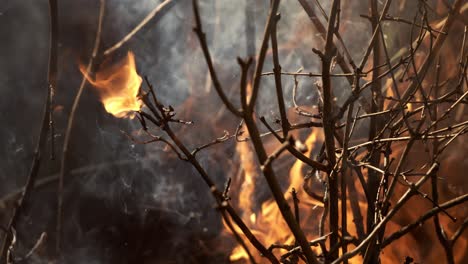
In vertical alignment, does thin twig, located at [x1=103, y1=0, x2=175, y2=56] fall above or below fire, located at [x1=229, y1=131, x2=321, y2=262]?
above

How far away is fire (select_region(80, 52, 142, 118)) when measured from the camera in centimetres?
310

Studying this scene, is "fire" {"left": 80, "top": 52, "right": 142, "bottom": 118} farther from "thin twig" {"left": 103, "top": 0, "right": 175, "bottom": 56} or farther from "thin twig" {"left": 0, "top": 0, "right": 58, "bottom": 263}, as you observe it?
"thin twig" {"left": 0, "top": 0, "right": 58, "bottom": 263}

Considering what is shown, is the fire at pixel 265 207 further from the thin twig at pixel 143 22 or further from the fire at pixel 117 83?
the thin twig at pixel 143 22

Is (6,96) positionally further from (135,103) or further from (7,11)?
(135,103)

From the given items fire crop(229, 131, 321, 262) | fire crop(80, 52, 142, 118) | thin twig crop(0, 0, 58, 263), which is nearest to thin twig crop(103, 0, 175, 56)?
fire crop(80, 52, 142, 118)

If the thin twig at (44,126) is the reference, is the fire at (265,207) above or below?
below

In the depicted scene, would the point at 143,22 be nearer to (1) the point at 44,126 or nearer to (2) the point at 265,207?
(1) the point at 44,126

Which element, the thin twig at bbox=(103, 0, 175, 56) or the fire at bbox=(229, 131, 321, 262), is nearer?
the fire at bbox=(229, 131, 321, 262)

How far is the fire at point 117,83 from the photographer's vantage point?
3098 mm

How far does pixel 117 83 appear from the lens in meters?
3.11

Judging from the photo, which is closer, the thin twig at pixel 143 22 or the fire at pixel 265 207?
the fire at pixel 265 207

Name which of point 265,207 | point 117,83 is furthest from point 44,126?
point 265,207

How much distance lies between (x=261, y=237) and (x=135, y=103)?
3.89 feet

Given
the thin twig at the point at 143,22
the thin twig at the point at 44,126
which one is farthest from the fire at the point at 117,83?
the thin twig at the point at 44,126
